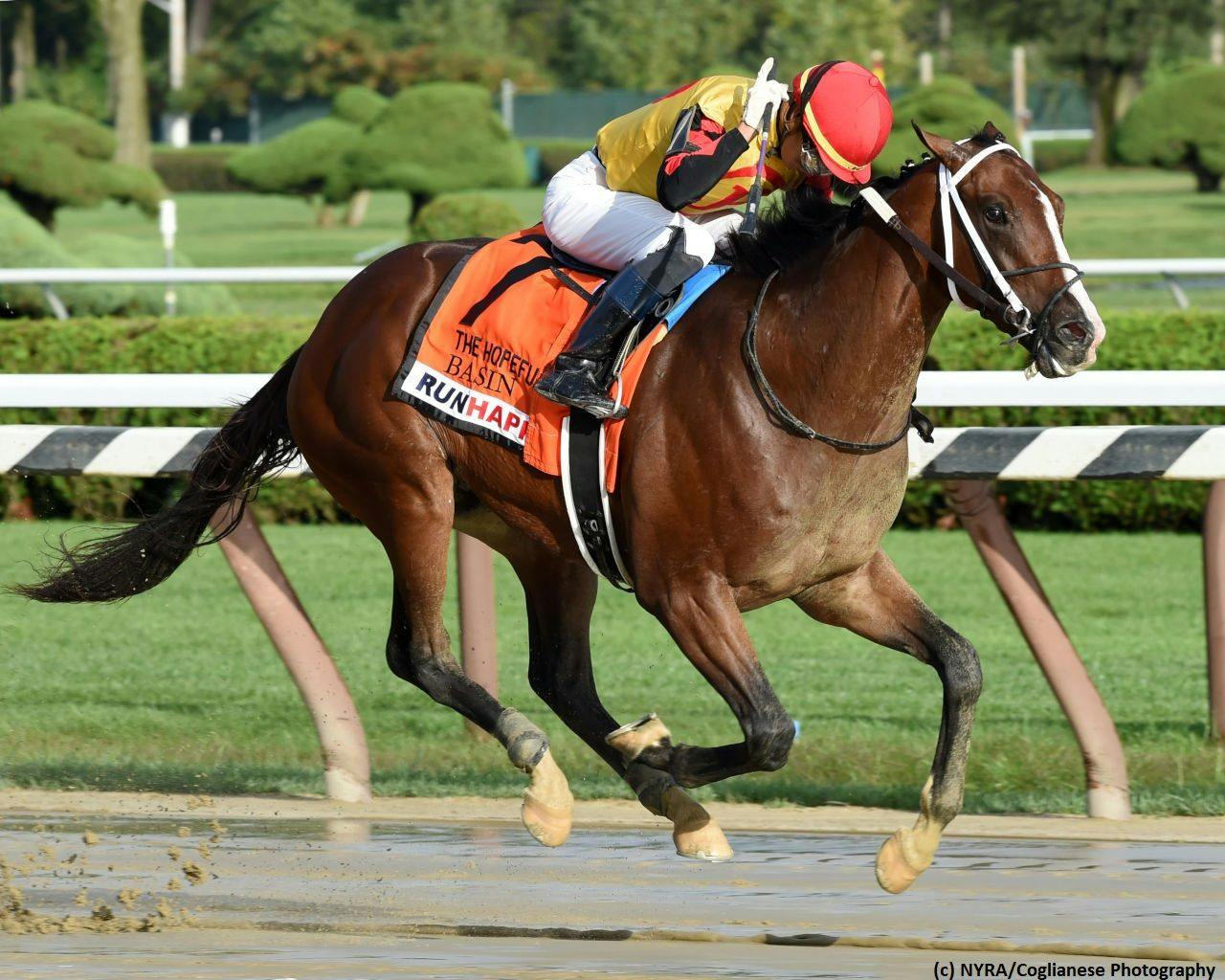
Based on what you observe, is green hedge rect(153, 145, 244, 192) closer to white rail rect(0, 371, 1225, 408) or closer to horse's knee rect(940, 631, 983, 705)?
white rail rect(0, 371, 1225, 408)

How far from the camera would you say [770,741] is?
420 cm

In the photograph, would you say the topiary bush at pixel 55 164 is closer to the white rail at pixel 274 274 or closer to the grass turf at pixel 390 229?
the grass turf at pixel 390 229

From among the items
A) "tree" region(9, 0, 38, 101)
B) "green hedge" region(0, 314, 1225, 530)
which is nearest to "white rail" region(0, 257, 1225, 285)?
"green hedge" region(0, 314, 1225, 530)

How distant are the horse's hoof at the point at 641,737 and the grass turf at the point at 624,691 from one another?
95cm

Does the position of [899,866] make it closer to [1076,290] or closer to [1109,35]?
[1076,290]

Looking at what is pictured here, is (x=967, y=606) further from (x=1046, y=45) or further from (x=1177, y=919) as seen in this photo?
(x=1046, y=45)

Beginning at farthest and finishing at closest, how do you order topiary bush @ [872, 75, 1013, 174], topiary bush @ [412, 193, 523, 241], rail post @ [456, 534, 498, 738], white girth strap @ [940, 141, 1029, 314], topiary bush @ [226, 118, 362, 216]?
topiary bush @ [226, 118, 362, 216] < topiary bush @ [872, 75, 1013, 174] < topiary bush @ [412, 193, 523, 241] < rail post @ [456, 534, 498, 738] < white girth strap @ [940, 141, 1029, 314]

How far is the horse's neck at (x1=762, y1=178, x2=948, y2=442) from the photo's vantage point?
162 inches

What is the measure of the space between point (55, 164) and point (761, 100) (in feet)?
71.6

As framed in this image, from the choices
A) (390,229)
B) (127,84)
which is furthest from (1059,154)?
(127,84)

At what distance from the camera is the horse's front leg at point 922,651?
4.12m

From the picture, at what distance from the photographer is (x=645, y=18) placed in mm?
49375

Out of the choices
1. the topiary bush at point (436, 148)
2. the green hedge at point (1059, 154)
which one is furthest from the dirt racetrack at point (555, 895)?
the green hedge at point (1059, 154)

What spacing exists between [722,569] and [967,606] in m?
4.43
